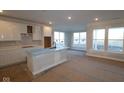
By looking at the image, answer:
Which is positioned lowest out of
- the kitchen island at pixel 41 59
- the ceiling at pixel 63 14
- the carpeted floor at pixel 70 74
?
the carpeted floor at pixel 70 74

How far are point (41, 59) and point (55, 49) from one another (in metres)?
1.12

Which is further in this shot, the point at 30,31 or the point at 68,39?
the point at 68,39

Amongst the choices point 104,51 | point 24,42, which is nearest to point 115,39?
point 104,51

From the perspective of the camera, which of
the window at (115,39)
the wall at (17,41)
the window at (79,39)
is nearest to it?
the wall at (17,41)

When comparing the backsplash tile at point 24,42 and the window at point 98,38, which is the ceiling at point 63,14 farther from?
the window at point 98,38

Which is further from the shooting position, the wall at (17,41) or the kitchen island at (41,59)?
the wall at (17,41)

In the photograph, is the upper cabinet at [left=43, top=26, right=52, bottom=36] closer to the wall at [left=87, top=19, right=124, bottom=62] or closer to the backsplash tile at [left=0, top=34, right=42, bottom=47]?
the backsplash tile at [left=0, top=34, right=42, bottom=47]

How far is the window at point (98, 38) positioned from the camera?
6750mm

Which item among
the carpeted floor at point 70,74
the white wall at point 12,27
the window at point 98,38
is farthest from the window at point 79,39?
the white wall at point 12,27

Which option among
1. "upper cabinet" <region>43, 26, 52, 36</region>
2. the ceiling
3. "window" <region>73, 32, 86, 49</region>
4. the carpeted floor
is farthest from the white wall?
"window" <region>73, 32, 86, 49</region>

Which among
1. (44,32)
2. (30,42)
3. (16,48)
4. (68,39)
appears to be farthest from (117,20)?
(68,39)
